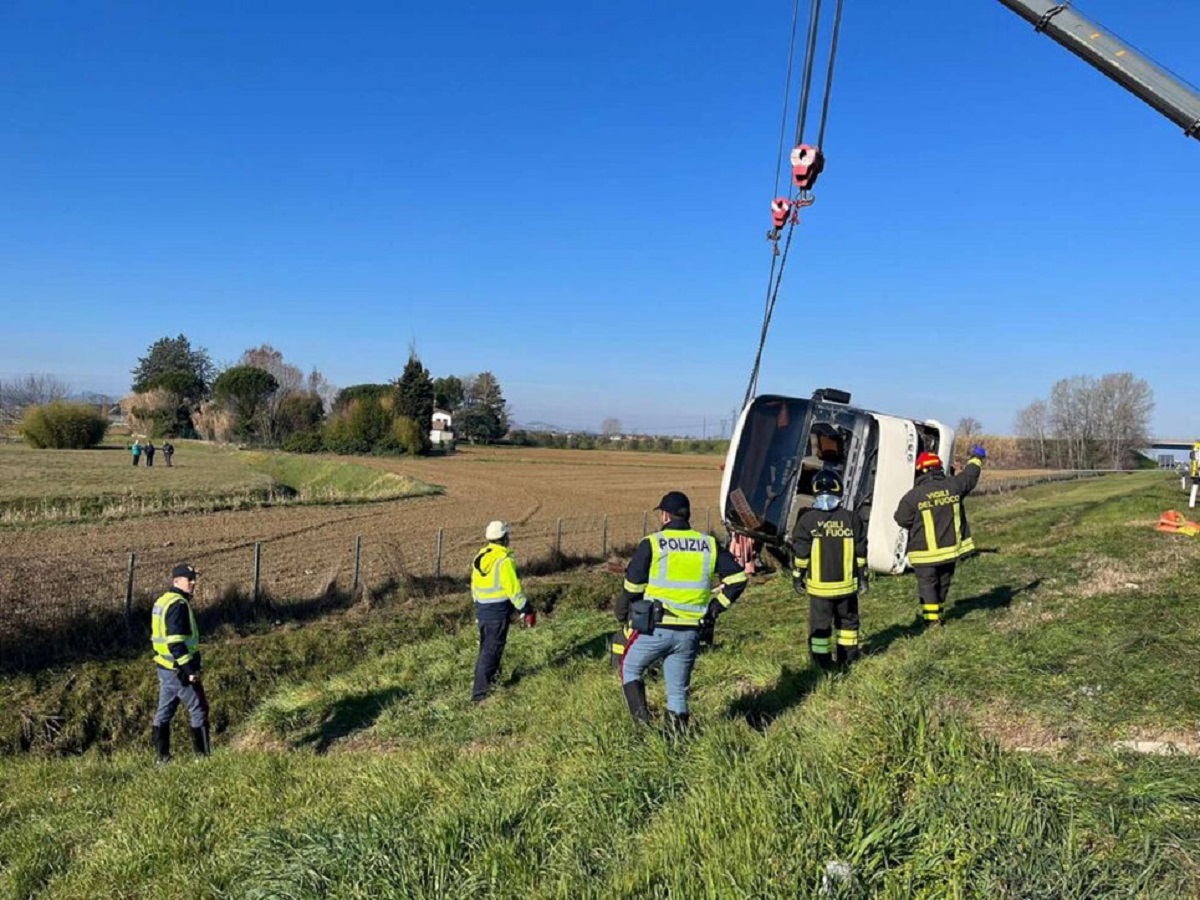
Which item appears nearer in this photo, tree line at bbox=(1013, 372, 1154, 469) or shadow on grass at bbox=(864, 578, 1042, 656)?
shadow on grass at bbox=(864, 578, 1042, 656)

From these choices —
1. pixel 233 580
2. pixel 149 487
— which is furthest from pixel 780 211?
pixel 149 487

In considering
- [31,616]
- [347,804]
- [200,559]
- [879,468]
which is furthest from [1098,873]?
[200,559]

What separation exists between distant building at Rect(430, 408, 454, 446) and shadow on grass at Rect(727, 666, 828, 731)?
7727 cm

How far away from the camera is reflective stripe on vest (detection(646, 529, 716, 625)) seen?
5656 mm

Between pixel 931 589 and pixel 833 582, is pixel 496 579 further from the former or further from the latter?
pixel 931 589

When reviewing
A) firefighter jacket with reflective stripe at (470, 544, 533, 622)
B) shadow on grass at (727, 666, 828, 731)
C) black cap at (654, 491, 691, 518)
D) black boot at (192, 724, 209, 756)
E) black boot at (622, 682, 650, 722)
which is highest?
black cap at (654, 491, 691, 518)

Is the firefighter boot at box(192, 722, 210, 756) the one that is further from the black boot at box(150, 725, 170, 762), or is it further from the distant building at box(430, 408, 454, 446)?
the distant building at box(430, 408, 454, 446)

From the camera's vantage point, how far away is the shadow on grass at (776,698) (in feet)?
19.7

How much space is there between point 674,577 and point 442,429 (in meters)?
90.4

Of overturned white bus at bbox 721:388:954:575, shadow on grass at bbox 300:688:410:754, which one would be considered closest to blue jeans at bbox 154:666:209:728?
shadow on grass at bbox 300:688:410:754

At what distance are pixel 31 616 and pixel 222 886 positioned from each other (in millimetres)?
9028

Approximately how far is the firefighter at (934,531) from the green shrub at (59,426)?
7009 centimetres

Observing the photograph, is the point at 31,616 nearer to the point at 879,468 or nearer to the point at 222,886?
the point at 222,886

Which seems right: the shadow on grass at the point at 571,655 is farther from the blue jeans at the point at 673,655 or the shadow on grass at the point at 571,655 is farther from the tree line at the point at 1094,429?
the tree line at the point at 1094,429
